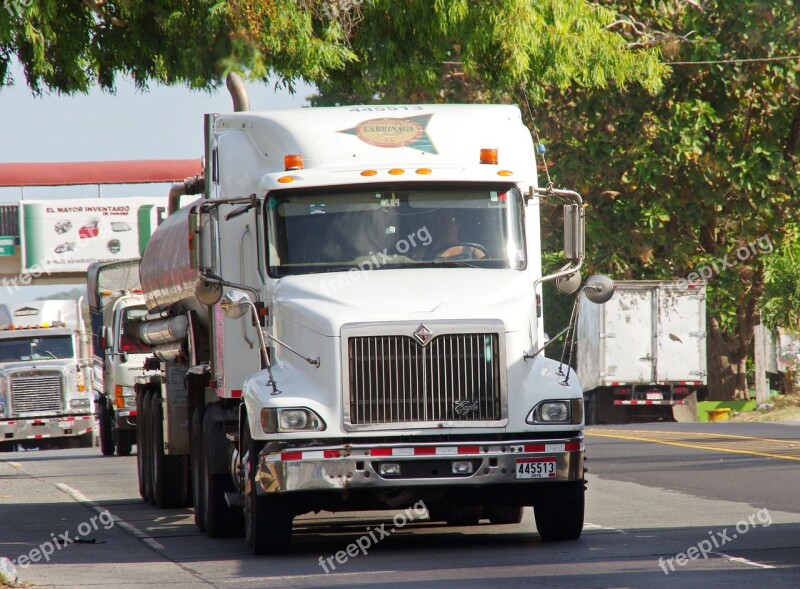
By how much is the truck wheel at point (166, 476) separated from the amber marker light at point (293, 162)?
5.52 metres

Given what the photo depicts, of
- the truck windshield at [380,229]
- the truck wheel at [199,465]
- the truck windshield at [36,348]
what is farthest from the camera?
the truck windshield at [36,348]

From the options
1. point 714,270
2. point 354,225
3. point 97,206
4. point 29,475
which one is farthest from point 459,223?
point 97,206

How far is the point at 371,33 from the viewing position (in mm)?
17344

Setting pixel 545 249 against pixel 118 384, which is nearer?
pixel 118 384

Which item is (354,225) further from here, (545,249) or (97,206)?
(97,206)

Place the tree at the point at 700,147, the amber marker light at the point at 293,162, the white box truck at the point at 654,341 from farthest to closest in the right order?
1. the white box truck at the point at 654,341
2. the tree at the point at 700,147
3. the amber marker light at the point at 293,162

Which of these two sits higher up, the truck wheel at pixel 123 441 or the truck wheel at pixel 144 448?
the truck wheel at pixel 144 448

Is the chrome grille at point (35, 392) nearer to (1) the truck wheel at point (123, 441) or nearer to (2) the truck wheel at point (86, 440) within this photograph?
(2) the truck wheel at point (86, 440)

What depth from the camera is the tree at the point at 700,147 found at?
3259 cm

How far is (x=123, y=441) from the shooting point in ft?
98.5

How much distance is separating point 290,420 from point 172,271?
4.83 metres

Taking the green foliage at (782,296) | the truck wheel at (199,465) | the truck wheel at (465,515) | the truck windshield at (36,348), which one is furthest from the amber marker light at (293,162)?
the truck windshield at (36,348)

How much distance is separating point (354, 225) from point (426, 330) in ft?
3.85

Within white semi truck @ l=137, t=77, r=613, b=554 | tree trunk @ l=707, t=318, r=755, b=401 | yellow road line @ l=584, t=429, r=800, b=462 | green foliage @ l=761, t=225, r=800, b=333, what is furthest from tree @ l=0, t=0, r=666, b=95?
tree trunk @ l=707, t=318, r=755, b=401
